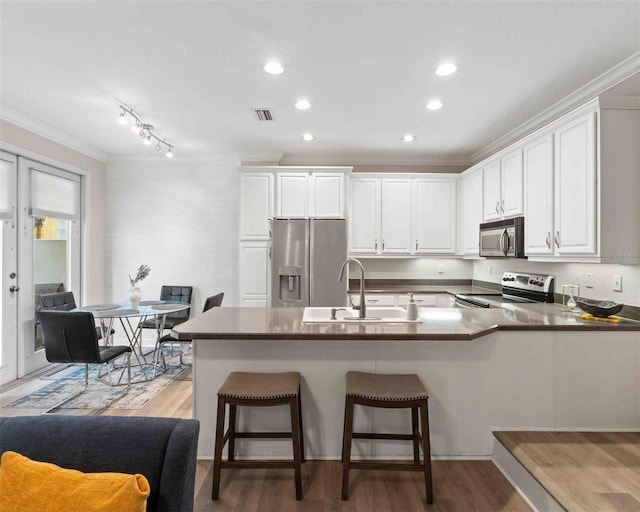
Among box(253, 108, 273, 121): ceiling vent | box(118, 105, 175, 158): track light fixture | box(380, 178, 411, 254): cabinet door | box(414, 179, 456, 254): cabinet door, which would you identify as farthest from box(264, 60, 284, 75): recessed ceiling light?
box(414, 179, 456, 254): cabinet door

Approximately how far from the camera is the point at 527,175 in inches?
129

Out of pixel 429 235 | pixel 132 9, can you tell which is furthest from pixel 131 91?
pixel 429 235

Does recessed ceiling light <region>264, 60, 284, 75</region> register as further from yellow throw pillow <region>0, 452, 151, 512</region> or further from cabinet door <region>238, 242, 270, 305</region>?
yellow throw pillow <region>0, 452, 151, 512</region>

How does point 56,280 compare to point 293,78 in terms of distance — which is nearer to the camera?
point 293,78

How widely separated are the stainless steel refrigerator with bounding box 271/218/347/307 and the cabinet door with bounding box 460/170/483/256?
1.49m

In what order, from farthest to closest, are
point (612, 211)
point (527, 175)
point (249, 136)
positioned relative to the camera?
point (249, 136) < point (527, 175) < point (612, 211)

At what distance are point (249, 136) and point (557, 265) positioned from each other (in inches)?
131

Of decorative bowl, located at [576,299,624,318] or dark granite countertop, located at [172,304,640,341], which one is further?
decorative bowl, located at [576,299,624,318]

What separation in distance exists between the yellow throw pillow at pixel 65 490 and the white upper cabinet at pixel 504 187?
344 centimetres

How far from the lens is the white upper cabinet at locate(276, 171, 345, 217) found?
4.68 metres

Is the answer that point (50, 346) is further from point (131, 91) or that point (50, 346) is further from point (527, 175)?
point (527, 175)

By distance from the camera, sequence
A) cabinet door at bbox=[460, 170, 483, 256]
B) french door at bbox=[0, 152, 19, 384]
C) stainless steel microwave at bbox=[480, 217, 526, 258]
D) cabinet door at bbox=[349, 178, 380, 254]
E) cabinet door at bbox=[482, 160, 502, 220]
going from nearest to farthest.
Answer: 1. stainless steel microwave at bbox=[480, 217, 526, 258]
2. french door at bbox=[0, 152, 19, 384]
3. cabinet door at bbox=[482, 160, 502, 220]
4. cabinet door at bbox=[460, 170, 483, 256]
5. cabinet door at bbox=[349, 178, 380, 254]

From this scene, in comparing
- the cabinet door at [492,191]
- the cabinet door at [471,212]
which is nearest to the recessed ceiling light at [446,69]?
the cabinet door at [492,191]

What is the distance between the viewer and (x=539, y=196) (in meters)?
3.10
